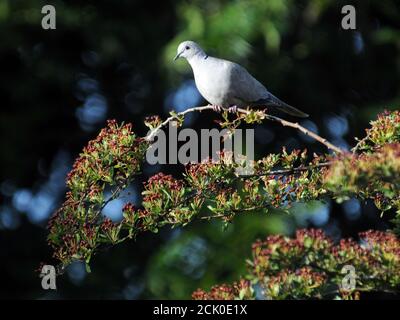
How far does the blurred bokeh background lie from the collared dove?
7.11 feet

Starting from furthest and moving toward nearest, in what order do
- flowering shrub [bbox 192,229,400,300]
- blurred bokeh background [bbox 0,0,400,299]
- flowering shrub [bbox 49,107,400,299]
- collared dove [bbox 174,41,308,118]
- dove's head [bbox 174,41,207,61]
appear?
blurred bokeh background [bbox 0,0,400,299] → dove's head [bbox 174,41,207,61] → collared dove [bbox 174,41,308,118] → flowering shrub [bbox 192,229,400,300] → flowering shrub [bbox 49,107,400,299]

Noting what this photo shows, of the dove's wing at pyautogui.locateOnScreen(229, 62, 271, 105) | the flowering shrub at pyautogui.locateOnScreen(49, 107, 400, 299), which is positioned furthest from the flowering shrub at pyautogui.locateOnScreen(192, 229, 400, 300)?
the dove's wing at pyautogui.locateOnScreen(229, 62, 271, 105)

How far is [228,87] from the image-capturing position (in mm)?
5027

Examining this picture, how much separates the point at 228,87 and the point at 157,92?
390 centimetres

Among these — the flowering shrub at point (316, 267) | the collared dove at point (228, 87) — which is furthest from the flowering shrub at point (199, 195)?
the collared dove at point (228, 87)

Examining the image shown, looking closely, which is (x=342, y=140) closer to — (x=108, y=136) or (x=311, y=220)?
(x=311, y=220)

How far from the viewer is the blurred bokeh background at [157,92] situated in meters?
7.71

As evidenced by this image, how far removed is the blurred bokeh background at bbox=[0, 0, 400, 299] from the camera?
7.71 m

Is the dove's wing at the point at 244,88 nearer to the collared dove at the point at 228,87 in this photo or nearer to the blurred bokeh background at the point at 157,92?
the collared dove at the point at 228,87

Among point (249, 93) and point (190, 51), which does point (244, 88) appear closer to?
point (249, 93)

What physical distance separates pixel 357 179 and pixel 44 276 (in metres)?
1.30

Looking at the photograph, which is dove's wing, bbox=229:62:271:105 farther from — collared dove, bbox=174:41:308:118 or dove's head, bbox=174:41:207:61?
dove's head, bbox=174:41:207:61

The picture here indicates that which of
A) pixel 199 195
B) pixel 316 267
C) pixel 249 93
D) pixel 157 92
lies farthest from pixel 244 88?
pixel 157 92

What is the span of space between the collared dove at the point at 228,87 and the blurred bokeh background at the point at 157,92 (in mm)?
2167
